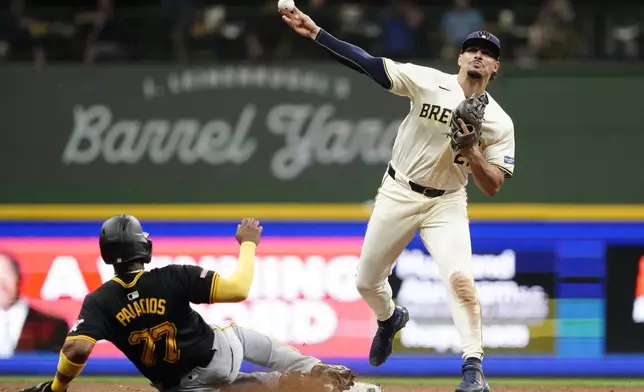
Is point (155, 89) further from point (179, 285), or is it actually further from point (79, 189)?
point (179, 285)

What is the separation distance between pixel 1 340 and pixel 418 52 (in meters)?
5.20

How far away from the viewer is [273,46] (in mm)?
11391

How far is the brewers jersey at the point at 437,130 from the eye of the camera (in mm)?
5887

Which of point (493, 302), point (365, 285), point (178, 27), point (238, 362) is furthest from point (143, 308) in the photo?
point (178, 27)

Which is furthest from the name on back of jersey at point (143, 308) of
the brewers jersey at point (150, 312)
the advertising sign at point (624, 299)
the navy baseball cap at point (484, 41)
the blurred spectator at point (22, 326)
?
the advertising sign at point (624, 299)

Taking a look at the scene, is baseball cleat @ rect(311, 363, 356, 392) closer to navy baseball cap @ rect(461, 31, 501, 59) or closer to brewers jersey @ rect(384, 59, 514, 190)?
brewers jersey @ rect(384, 59, 514, 190)

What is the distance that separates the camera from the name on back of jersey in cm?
509

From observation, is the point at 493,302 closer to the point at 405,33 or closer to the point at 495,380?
the point at 495,380

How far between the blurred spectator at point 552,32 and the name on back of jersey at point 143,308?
718cm

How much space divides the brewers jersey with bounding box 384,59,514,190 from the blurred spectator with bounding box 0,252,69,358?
3.78 m

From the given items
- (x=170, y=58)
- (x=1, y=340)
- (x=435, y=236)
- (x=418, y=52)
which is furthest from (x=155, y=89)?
(x=435, y=236)

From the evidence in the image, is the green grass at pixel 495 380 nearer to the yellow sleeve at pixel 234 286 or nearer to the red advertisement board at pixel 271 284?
the red advertisement board at pixel 271 284

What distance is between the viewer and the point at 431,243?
19.7ft

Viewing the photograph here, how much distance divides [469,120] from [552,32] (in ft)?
19.9
